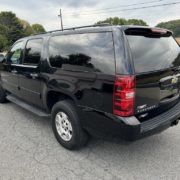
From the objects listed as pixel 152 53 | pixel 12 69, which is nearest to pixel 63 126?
pixel 152 53

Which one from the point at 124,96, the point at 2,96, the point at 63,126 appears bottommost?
the point at 63,126

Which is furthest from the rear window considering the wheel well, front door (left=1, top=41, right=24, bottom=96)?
front door (left=1, top=41, right=24, bottom=96)

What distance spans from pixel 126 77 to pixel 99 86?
39 centimetres

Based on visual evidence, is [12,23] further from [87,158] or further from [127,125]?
[127,125]

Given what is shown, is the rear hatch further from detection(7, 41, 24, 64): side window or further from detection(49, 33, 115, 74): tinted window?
detection(7, 41, 24, 64): side window

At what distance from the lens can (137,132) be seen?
2545 mm

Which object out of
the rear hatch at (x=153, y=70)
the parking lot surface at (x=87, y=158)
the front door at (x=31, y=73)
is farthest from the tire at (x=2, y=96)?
the rear hatch at (x=153, y=70)

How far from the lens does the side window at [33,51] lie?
3.97 m

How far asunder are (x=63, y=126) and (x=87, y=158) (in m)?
0.64

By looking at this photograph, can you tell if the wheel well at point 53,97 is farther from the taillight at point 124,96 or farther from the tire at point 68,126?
the taillight at point 124,96

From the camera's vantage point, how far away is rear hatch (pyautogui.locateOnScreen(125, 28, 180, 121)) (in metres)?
2.63

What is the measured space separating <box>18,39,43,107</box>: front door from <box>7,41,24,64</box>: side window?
28 cm

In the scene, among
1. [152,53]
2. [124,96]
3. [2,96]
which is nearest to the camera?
[124,96]

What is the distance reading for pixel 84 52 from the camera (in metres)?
2.96
